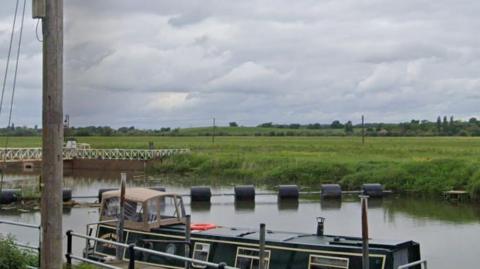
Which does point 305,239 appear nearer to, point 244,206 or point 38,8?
point 38,8

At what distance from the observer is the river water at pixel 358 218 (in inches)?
1089

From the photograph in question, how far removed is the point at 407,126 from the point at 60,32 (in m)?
197

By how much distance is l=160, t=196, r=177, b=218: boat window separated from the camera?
65.3ft

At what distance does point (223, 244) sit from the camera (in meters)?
18.0

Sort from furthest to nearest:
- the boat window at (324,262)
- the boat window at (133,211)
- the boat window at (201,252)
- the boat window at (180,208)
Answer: the boat window at (180,208)
the boat window at (133,211)
the boat window at (201,252)
the boat window at (324,262)

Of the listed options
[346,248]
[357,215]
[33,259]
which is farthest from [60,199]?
[357,215]

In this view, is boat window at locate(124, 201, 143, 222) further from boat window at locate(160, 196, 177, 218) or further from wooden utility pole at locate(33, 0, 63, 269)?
wooden utility pole at locate(33, 0, 63, 269)

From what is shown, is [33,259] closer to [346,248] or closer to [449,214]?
[346,248]

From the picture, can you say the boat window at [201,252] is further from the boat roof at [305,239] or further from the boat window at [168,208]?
the boat window at [168,208]

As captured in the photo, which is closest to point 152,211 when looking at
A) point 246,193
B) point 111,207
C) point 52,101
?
point 111,207

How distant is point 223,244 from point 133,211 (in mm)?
3391

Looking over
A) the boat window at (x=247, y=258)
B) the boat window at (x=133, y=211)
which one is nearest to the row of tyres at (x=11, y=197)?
the boat window at (x=133, y=211)

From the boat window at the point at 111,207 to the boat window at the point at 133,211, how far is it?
0.53m

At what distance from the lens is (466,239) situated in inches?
1188
